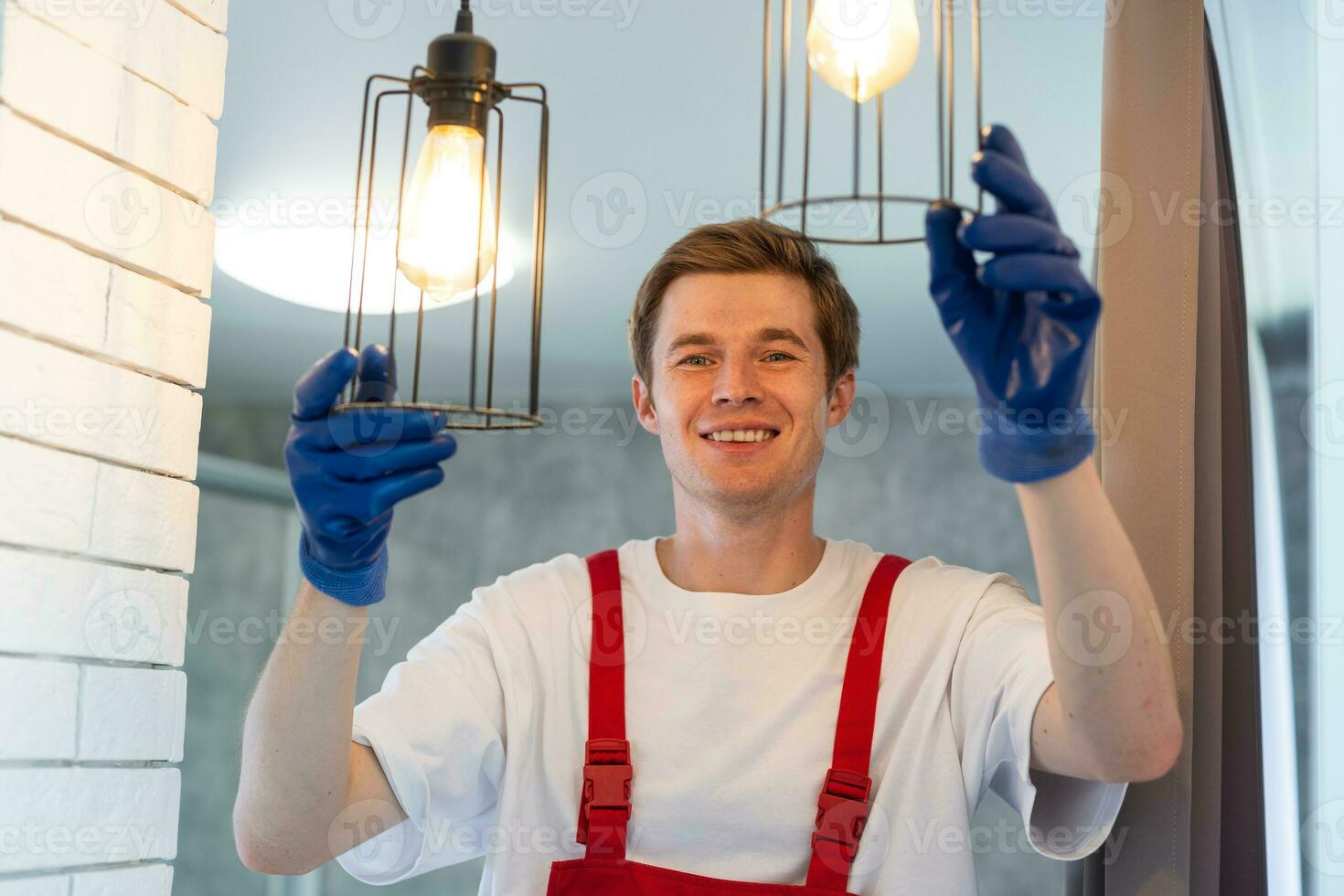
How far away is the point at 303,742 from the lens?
111cm

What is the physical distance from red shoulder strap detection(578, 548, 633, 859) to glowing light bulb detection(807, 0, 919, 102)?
A: 740 millimetres

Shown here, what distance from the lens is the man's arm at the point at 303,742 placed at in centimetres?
109

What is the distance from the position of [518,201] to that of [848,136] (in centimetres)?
85

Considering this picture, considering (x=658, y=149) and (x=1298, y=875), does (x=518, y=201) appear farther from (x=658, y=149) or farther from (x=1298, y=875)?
(x=1298, y=875)

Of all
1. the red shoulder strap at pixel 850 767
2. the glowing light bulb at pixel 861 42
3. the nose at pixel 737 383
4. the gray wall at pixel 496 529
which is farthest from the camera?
the gray wall at pixel 496 529

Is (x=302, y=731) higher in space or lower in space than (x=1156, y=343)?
lower

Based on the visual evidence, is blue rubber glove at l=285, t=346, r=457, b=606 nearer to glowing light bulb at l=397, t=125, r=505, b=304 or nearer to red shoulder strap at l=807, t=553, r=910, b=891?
glowing light bulb at l=397, t=125, r=505, b=304

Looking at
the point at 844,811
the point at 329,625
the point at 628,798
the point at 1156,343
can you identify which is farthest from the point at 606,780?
the point at 1156,343

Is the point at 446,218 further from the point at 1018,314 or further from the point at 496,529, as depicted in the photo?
the point at 496,529

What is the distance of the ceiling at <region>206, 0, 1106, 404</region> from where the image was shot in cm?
218

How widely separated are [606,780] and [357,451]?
487mm

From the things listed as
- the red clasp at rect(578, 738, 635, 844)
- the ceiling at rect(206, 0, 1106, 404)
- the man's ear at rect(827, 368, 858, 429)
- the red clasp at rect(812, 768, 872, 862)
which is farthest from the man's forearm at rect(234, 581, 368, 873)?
the ceiling at rect(206, 0, 1106, 404)

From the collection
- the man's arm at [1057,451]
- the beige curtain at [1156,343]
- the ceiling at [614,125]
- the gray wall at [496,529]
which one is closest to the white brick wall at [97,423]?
the man's arm at [1057,451]

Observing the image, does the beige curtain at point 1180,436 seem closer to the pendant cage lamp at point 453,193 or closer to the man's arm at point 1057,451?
the man's arm at point 1057,451
